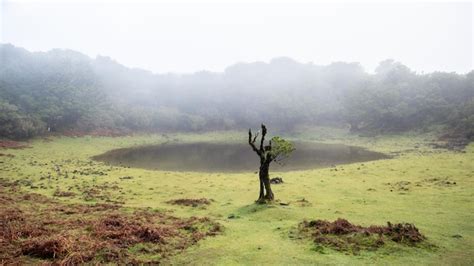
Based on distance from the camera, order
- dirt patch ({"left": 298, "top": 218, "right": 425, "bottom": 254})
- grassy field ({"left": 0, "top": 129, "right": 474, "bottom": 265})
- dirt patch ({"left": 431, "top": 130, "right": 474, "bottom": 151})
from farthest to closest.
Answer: dirt patch ({"left": 431, "top": 130, "right": 474, "bottom": 151})
dirt patch ({"left": 298, "top": 218, "right": 425, "bottom": 254})
grassy field ({"left": 0, "top": 129, "right": 474, "bottom": 265})

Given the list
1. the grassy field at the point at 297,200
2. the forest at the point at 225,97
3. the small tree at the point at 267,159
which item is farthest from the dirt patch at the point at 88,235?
the forest at the point at 225,97

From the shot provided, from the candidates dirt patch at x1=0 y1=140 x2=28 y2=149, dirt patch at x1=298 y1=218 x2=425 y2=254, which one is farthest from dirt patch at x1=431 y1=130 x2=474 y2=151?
dirt patch at x1=0 y1=140 x2=28 y2=149

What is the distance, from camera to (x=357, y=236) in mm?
13570

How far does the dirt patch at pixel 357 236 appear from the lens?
12930 millimetres

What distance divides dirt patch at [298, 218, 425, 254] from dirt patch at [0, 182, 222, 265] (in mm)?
4835

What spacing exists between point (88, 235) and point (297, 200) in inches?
578

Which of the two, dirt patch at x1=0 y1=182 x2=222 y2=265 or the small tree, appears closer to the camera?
dirt patch at x1=0 y1=182 x2=222 y2=265

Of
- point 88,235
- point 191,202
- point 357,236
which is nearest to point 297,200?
point 191,202

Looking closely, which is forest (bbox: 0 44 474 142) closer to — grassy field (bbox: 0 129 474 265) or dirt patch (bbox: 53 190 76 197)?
grassy field (bbox: 0 129 474 265)

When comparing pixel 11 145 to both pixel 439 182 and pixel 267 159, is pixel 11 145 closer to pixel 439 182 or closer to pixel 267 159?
pixel 267 159

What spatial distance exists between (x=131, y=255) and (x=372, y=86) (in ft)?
319

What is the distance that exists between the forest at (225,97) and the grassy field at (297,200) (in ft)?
128

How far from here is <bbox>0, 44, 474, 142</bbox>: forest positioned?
83.5 m

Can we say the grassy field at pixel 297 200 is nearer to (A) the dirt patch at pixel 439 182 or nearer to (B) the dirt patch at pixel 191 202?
(A) the dirt patch at pixel 439 182
